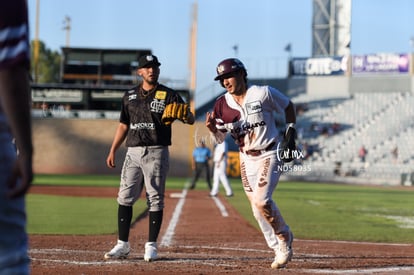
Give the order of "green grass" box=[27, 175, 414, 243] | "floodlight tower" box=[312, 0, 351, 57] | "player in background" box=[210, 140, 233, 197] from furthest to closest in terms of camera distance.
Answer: "floodlight tower" box=[312, 0, 351, 57]
"player in background" box=[210, 140, 233, 197]
"green grass" box=[27, 175, 414, 243]

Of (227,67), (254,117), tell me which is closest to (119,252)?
(254,117)

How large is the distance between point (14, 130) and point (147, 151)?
524 cm

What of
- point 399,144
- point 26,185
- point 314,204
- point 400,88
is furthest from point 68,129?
point 26,185

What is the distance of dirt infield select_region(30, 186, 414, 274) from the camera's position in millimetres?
7656

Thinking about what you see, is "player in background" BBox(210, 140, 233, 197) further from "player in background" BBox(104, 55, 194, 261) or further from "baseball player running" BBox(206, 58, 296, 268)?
"baseball player running" BBox(206, 58, 296, 268)

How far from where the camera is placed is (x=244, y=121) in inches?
317

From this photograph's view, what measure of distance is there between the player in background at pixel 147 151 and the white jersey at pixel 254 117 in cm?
69

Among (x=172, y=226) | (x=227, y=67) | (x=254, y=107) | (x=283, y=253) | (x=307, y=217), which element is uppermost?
(x=227, y=67)

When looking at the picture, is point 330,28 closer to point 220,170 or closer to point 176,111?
point 220,170

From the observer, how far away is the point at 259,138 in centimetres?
805

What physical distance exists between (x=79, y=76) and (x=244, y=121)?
40.2 m

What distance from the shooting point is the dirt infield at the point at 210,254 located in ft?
25.1

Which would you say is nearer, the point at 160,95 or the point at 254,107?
the point at 254,107

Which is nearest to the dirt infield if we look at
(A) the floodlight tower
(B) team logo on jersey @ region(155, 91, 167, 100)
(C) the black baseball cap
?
(B) team logo on jersey @ region(155, 91, 167, 100)
